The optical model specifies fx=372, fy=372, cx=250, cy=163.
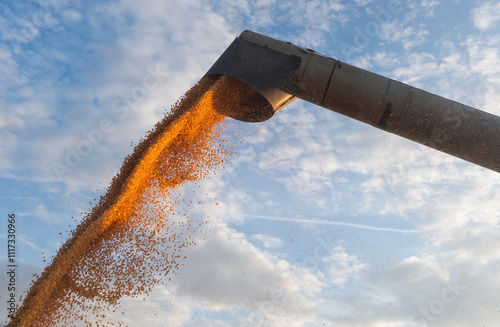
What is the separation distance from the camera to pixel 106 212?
18.5 feet

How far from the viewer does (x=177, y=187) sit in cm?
646

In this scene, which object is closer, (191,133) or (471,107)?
(471,107)

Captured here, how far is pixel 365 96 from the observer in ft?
17.7

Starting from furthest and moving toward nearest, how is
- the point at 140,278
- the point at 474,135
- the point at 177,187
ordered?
1. the point at 177,187
2. the point at 140,278
3. the point at 474,135

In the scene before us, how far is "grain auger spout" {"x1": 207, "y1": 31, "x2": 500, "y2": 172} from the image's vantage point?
5234 mm

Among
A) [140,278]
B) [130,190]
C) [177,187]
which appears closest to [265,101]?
[177,187]

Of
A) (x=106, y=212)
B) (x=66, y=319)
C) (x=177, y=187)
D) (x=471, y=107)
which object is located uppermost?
(x=471, y=107)

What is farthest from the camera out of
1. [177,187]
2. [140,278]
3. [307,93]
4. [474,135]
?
[177,187]

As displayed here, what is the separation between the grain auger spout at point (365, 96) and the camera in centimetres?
523

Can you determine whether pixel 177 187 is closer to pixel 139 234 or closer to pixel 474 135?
pixel 139 234

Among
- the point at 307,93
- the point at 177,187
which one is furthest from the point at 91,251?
the point at 307,93

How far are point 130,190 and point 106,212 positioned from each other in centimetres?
48

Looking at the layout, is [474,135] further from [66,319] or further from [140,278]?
[66,319]

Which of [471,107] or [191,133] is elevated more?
[471,107]
